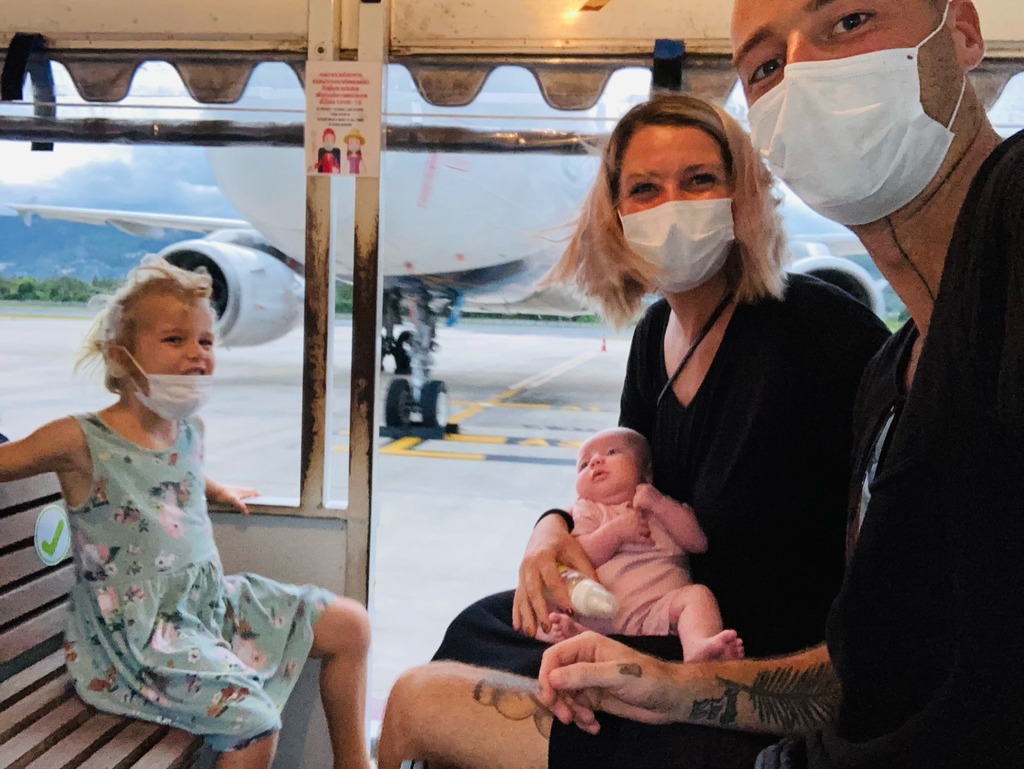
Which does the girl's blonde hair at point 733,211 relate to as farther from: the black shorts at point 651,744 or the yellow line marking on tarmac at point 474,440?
the yellow line marking on tarmac at point 474,440

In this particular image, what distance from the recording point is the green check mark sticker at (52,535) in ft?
7.13

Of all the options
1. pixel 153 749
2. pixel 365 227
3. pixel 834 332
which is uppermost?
pixel 365 227

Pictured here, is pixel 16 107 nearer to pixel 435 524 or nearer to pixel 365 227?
pixel 365 227

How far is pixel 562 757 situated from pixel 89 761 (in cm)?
103

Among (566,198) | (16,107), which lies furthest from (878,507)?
(566,198)

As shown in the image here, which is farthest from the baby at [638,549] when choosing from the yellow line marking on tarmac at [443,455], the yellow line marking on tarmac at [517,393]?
the yellow line marking on tarmac at [517,393]

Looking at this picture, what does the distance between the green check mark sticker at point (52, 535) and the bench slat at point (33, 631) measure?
0.13 meters

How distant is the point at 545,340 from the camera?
2538 cm

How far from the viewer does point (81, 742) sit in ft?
5.69

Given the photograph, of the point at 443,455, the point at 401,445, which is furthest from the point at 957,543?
the point at 401,445

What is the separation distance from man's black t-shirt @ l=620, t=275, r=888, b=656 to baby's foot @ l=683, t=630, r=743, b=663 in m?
0.16

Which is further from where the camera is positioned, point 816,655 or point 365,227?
point 365,227

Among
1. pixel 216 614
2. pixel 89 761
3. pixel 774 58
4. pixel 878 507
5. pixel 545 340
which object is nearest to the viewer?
pixel 878 507

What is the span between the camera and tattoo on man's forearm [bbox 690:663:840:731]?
126 centimetres
